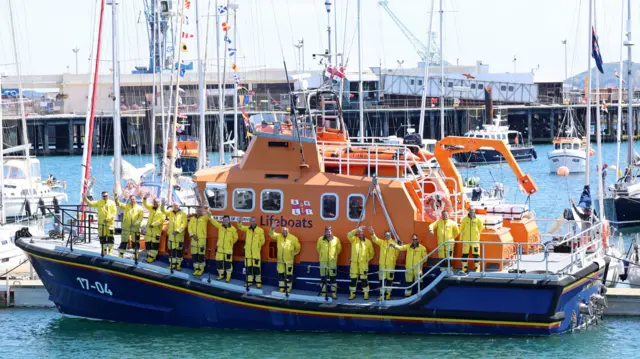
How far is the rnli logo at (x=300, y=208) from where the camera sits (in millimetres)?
17578

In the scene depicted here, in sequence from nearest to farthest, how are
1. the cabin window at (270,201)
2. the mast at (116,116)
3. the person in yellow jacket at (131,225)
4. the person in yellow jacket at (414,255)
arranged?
the person in yellow jacket at (414,255) < the cabin window at (270,201) < the person in yellow jacket at (131,225) < the mast at (116,116)

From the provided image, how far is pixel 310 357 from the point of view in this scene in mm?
16922

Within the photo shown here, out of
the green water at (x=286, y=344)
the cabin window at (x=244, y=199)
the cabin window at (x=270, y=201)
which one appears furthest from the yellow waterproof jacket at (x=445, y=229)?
the cabin window at (x=244, y=199)

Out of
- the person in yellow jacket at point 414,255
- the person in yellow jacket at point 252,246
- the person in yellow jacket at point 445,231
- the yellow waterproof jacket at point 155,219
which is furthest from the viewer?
the yellow waterproof jacket at point 155,219

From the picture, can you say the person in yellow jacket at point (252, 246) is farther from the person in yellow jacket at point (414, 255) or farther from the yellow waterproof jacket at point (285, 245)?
the person in yellow jacket at point (414, 255)

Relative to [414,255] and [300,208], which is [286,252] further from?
[414,255]

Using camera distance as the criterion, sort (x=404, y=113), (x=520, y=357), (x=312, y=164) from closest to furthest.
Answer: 1. (x=520, y=357)
2. (x=312, y=164)
3. (x=404, y=113)

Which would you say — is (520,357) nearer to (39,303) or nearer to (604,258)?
(604,258)

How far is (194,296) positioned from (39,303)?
459cm

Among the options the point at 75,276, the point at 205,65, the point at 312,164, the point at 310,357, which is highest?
the point at 205,65

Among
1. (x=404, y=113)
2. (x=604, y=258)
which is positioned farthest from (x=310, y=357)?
(x=404, y=113)

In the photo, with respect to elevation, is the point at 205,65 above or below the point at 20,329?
above

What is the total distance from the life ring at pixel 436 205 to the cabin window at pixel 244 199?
2966 millimetres

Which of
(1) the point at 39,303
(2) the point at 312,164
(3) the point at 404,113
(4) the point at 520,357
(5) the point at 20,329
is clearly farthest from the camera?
(3) the point at 404,113
